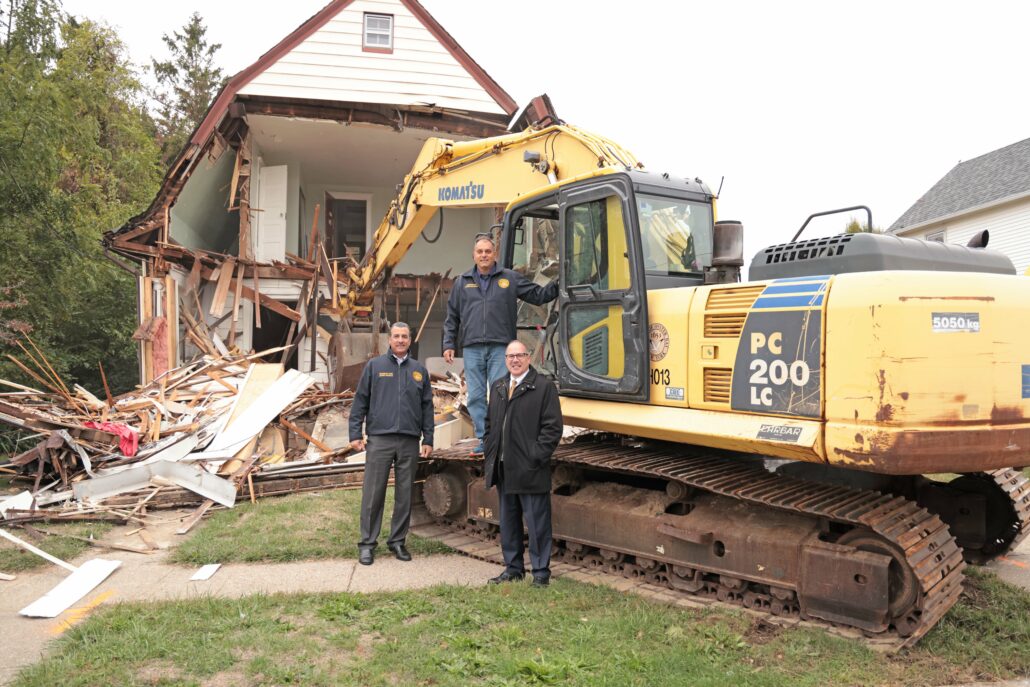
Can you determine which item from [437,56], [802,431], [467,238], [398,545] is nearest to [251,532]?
[398,545]

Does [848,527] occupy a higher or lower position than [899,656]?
higher

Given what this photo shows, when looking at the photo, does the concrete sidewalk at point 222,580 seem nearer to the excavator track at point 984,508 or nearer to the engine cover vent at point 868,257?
the engine cover vent at point 868,257

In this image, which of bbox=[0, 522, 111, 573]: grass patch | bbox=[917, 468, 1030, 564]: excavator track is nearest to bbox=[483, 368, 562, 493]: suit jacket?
bbox=[917, 468, 1030, 564]: excavator track

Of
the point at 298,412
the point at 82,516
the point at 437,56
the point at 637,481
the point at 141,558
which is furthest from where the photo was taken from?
the point at 437,56

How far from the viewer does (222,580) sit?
A: 222 inches

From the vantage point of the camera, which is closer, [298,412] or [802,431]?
[802,431]

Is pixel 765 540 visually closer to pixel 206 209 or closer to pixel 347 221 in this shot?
pixel 206 209

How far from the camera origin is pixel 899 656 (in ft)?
13.4

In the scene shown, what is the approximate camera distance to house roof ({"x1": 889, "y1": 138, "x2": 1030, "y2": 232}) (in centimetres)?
2012

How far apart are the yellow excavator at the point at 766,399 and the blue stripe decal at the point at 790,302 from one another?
0.02 metres

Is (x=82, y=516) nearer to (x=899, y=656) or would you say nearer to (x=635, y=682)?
(x=635, y=682)

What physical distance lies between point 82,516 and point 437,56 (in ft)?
35.7

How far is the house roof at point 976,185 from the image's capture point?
66.0ft

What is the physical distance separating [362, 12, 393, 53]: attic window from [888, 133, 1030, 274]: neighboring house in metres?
13.0
